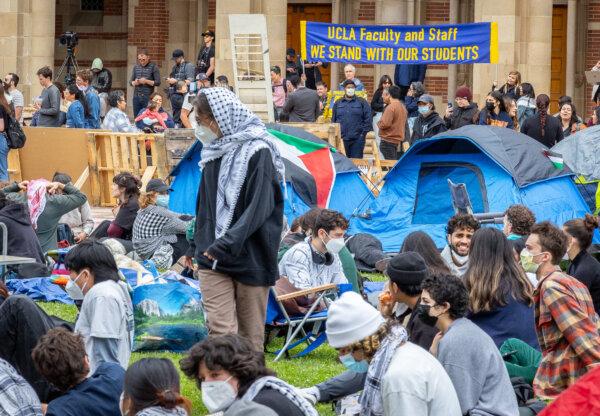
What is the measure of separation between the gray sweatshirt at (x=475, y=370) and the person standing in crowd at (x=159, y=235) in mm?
7003

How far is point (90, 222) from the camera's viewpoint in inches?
616

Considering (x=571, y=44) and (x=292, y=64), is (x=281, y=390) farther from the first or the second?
(x=571, y=44)

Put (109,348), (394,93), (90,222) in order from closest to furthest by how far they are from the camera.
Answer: (109,348)
(90,222)
(394,93)

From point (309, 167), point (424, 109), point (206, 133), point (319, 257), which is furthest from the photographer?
point (424, 109)

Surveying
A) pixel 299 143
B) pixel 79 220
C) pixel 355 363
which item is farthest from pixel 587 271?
pixel 299 143

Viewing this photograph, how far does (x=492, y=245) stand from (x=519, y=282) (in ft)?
0.89

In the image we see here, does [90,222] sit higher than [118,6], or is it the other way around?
[118,6]

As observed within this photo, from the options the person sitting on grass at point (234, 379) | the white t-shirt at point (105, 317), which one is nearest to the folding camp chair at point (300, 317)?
the white t-shirt at point (105, 317)

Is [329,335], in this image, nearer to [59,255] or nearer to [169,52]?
[59,255]


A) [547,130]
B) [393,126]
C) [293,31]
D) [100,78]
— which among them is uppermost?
[293,31]

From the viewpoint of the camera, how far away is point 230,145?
8664mm

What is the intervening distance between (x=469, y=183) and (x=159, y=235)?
3.90m

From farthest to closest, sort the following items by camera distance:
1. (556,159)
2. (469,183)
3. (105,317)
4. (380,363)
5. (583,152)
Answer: (583,152) → (469,183) → (556,159) → (105,317) → (380,363)

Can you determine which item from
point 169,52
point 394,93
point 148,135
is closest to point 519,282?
point 148,135
